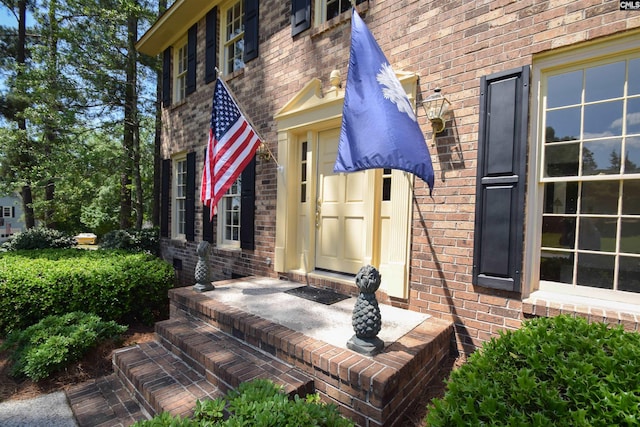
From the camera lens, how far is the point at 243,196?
5.60 metres

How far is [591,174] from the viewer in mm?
2621

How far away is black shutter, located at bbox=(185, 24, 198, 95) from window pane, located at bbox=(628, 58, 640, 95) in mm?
7188

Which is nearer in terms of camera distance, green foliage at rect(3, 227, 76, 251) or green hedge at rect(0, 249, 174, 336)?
green hedge at rect(0, 249, 174, 336)

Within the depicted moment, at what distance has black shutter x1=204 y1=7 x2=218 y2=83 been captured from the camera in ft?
20.9

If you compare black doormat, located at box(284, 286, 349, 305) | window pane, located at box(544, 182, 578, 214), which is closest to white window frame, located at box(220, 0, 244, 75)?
black doormat, located at box(284, 286, 349, 305)

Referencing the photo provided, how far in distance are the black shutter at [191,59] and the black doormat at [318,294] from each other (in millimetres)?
5378

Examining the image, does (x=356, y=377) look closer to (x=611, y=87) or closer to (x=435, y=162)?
(x=435, y=162)

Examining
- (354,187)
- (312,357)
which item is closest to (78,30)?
(354,187)

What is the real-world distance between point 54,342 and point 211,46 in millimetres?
5800

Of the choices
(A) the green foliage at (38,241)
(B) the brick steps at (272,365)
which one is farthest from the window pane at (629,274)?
(A) the green foliage at (38,241)

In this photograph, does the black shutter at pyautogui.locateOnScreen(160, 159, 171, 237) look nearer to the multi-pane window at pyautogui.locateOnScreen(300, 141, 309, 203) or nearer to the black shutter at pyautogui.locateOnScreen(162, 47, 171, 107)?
the black shutter at pyautogui.locateOnScreen(162, 47, 171, 107)

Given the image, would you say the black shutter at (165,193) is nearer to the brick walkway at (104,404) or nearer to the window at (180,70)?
the window at (180,70)

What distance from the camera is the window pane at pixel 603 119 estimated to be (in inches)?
99.0

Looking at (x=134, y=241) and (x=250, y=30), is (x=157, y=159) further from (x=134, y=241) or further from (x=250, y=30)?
(x=250, y=30)
